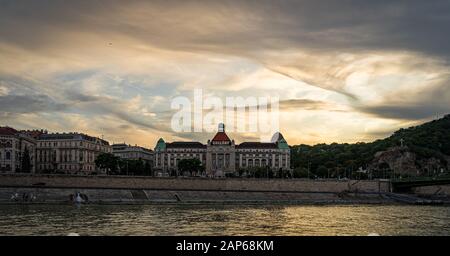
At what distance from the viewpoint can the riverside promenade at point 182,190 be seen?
74.1 m

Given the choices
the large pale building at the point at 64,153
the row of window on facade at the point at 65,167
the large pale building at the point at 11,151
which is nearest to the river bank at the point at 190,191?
the large pale building at the point at 11,151

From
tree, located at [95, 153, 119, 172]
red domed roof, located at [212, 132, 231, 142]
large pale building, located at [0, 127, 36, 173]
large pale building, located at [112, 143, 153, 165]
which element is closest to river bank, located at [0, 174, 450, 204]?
tree, located at [95, 153, 119, 172]

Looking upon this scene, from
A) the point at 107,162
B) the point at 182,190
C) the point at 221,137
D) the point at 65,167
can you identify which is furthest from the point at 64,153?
the point at 221,137

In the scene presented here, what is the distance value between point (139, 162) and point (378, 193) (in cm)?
4947

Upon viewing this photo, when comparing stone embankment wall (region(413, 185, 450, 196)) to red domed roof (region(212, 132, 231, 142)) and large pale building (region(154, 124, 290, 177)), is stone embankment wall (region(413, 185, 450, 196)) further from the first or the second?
red domed roof (region(212, 132, 231, 142))

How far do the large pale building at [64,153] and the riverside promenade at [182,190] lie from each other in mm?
34756

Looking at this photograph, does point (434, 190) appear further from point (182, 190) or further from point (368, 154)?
point (368, 154)

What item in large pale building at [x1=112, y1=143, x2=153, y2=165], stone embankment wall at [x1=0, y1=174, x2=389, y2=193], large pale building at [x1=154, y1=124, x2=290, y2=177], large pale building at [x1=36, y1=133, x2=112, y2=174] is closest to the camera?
stone embankment wall at [x1=0, y1=174, x2=389, y2=193]

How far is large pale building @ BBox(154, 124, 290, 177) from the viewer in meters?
143

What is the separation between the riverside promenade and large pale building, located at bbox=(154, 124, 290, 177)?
47.8 metres

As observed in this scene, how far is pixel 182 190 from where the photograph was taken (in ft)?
275

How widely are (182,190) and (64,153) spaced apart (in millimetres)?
44234

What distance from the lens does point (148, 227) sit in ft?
122
